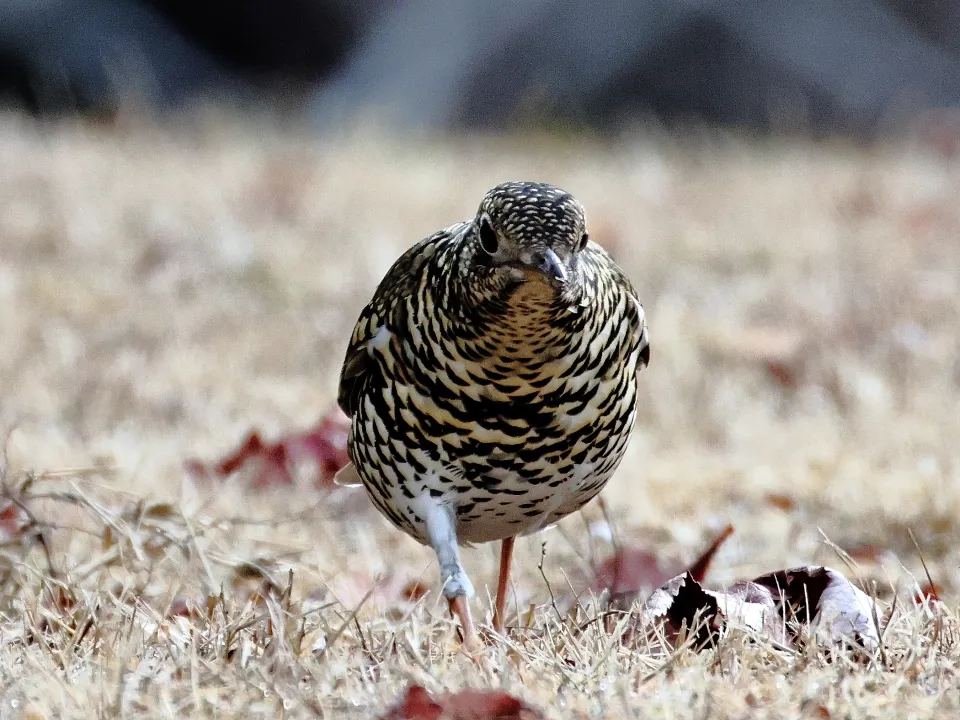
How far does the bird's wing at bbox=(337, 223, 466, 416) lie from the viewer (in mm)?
2742

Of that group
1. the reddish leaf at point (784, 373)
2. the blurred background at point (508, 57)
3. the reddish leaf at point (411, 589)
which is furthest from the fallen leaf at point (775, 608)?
the blurred background at point (508, 57)

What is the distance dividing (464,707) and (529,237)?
747 millimetres

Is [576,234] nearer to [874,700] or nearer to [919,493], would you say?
[874,700]

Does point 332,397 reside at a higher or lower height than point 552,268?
lower

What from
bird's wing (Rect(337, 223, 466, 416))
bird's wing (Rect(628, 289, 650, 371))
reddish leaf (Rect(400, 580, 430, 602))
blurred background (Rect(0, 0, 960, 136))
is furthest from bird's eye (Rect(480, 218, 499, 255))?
blurred background (Rect(0, 0, 960, 136))

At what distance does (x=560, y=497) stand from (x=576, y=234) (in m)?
0.59

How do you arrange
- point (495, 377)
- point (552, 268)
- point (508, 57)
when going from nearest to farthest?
point (552, 268)
point (495, 377)
point (508, 57)

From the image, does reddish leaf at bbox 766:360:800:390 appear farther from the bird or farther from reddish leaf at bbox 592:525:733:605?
the bird

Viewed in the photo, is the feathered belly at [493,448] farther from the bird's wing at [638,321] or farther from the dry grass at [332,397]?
the dry grass at [332,397]

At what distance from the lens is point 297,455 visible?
4148 mm

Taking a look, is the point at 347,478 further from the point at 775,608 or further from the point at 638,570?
the point at 775,608

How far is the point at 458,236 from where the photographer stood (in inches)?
103

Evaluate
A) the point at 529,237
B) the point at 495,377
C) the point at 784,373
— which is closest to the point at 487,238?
the point at 529,237

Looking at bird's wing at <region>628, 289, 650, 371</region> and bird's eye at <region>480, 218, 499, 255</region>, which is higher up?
bird's eye at <region>480, 218, 499, 255</region>
